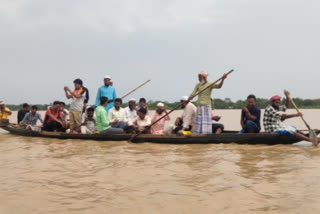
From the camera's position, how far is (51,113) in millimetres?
7977

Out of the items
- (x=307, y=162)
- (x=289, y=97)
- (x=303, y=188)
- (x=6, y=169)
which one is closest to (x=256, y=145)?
(x=289, y=97)

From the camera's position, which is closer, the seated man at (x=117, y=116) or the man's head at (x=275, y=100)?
the man's head at (x=275, y=100)

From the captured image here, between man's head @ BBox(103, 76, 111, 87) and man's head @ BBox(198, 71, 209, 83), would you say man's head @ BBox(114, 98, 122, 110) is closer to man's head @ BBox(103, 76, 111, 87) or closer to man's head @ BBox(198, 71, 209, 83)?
man's head @ BBox(103, 76, 111, 87)

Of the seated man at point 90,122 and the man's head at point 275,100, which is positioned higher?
the man's head at point 275,100

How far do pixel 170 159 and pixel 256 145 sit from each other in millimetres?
2012

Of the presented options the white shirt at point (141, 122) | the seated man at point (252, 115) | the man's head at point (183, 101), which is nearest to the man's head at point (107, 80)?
the white shirt at point (141, 122)

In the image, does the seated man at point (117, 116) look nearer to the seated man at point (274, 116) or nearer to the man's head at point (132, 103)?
the man's head at point (132, 103)

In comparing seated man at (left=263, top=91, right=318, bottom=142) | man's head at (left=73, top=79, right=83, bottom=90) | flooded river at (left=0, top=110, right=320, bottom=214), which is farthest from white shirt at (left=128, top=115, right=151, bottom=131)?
seated man at (left=263, top=91, right=318, bottom=142)

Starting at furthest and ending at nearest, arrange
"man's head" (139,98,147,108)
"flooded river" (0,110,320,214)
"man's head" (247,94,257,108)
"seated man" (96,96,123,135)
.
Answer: "man's head" (139,98,147,108) < "seated man" (96,96,123,135) < "man's head" (247,94,257,108) < "flooded river" (0,110,320,214)

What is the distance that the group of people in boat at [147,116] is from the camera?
20.6 ft

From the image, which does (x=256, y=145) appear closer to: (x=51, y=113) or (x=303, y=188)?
(x=303, y=188)

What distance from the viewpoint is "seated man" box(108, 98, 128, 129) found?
24.8 ft

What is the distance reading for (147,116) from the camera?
285 inches

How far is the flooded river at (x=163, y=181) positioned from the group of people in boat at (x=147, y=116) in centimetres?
98
